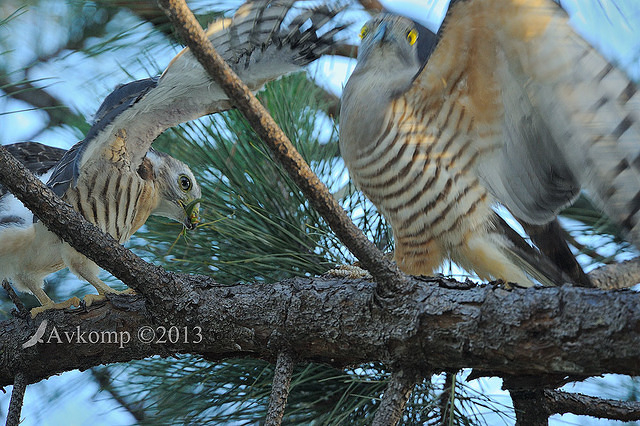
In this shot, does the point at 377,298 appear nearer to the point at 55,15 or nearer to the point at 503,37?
the point at 503,37

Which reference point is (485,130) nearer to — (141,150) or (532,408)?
(532,408)

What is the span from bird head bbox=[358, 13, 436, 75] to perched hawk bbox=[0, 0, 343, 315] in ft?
2.12

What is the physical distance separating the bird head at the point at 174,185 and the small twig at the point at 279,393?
3.51 feet

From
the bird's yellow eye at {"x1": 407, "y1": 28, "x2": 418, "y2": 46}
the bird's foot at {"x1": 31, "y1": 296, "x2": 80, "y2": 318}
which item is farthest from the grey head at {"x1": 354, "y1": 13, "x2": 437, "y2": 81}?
the bird's foot at {"x1": 31, "y1": 296, "x2": 80, "y2": 318}

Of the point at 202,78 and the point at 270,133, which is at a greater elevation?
the point at 202,78

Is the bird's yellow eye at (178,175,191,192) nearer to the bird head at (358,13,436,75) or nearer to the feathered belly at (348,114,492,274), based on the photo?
the feathered belly at (348,114,492,274)

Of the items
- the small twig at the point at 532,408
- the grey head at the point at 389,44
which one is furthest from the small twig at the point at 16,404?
the grey head at the point at 389,44

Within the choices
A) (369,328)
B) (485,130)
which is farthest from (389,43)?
(369,328)

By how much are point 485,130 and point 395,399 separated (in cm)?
112

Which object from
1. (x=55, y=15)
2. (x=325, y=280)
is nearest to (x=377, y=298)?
(x=325, y=280)

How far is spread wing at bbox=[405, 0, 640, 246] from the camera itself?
1.65m

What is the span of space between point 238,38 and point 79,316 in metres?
0.88

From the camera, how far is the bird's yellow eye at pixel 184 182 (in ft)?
8.04

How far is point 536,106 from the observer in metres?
1.88
